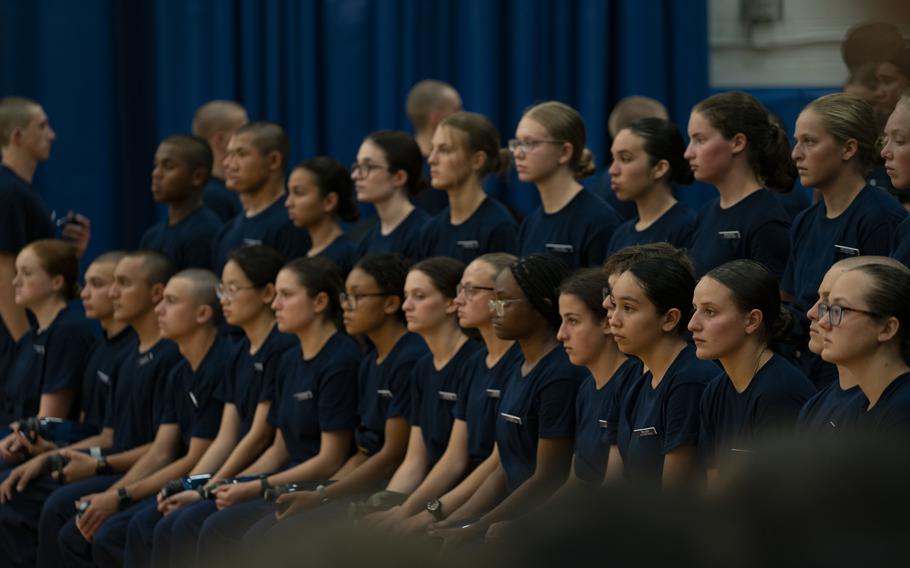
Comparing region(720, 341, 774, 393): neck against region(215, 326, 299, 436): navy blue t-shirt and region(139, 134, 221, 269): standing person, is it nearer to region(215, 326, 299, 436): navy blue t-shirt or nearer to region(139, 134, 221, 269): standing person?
region(215, 326, 299, 436): navy blue t-shirt

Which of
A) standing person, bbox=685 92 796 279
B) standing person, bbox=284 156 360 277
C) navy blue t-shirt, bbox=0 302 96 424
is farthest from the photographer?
Answer: navy blue t-shirt, bbox=0 302 96 424

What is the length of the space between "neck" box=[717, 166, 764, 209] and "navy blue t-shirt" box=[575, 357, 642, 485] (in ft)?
1.78

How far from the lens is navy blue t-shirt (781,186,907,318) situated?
3105 mm

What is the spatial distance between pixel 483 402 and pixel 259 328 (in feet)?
3.87

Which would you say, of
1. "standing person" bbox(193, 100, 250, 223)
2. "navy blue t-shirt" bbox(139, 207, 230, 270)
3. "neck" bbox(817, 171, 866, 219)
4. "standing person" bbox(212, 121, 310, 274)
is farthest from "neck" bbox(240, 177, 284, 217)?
"neck" bbox(817, 171, 866, 219)

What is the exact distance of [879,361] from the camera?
260 centimetres

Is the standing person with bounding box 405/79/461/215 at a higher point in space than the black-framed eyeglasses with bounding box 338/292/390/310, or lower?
higher

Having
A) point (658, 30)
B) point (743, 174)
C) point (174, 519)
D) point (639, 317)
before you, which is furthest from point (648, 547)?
point (658, 30)

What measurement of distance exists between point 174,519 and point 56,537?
2.14 feet

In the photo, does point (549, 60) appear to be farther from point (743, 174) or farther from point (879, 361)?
point (879, 361)

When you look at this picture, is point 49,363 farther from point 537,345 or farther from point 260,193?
point 537,345

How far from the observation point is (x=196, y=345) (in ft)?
15.8

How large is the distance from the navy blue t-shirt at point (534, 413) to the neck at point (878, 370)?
1.07 m

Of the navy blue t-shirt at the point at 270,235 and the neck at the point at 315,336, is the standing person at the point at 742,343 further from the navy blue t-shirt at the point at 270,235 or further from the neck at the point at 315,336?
A: the navy blue t-shirt at the point at 270,235
